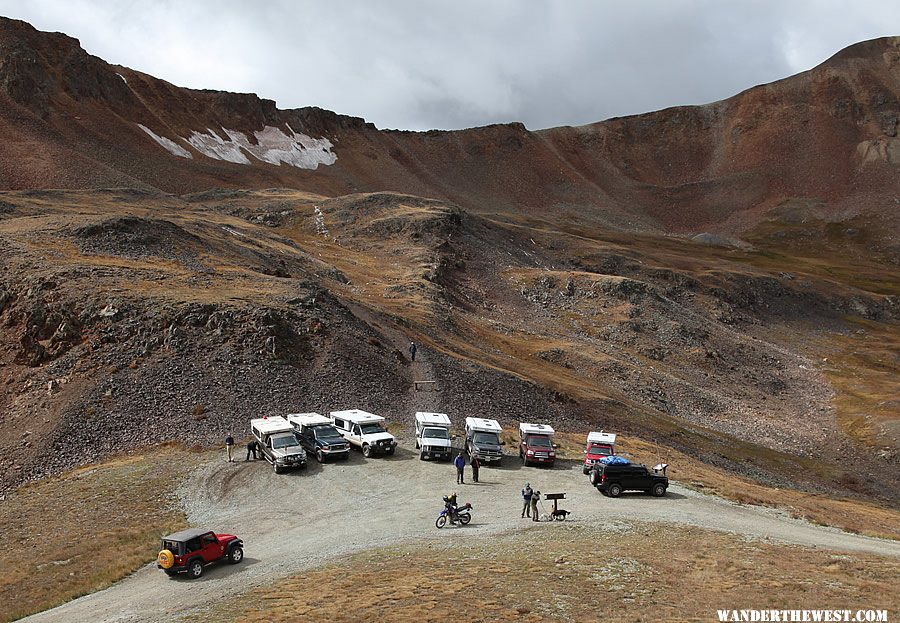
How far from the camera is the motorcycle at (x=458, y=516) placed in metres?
25.5

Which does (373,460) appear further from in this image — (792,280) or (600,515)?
(792,280)

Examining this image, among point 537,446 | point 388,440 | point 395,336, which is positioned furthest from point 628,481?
point 395,336

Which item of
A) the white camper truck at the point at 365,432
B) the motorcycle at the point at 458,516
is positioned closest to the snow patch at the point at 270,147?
the white camper truck at the point at 365,432

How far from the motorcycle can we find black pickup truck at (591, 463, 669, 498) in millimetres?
7539

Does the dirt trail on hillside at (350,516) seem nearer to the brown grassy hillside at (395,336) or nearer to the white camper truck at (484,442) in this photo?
the white camper truck at (484,442)

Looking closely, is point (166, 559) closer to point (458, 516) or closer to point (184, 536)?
point (184, 536)

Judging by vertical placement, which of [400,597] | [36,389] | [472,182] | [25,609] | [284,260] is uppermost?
[472,182]

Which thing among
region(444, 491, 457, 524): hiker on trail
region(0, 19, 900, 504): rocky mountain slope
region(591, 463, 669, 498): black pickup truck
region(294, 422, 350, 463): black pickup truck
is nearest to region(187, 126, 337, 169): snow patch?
region(0, 19, 900, 504): rocky mountain slope

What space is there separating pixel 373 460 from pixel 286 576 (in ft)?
47.6

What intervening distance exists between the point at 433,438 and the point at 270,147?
157365 millimetres

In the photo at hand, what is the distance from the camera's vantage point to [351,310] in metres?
58.2

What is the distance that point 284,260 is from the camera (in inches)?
2849

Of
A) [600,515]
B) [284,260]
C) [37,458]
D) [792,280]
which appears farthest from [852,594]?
[792,280]

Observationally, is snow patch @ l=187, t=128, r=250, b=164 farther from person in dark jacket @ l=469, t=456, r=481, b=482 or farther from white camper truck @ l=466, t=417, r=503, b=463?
person in dark jacket @ l=469, t=456, r=481, b=482
